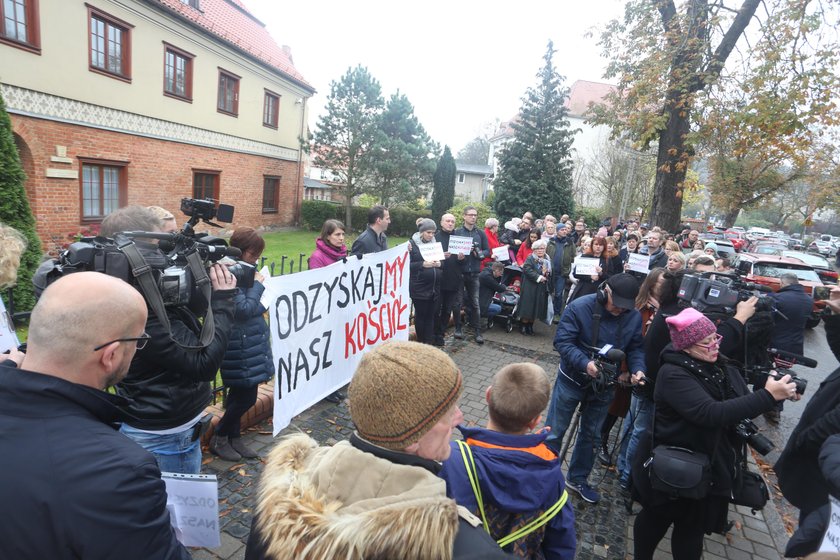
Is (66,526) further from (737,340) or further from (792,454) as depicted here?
(737,340)

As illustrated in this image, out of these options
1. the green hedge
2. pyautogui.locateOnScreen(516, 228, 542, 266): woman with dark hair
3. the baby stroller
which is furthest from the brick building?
pyautogui.locateOnScreen(516, 228, 542, 266): woman with dark hair

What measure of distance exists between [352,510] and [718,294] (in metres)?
3.45

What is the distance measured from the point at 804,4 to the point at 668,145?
137 inches

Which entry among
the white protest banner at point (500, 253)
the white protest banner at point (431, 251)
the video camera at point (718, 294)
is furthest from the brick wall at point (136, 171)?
the video camera at point (718, 294)

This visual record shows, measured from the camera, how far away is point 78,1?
12.8 m

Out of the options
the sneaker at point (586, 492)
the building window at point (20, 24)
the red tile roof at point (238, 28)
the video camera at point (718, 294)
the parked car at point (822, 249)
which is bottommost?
the sneaker at point (586, 492)

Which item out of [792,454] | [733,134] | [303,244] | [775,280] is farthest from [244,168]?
[792,454]

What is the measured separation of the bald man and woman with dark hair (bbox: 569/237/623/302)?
5.75 meters

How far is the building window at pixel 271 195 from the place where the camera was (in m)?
22.6

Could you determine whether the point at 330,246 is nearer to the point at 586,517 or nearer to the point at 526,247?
the point at 586,517

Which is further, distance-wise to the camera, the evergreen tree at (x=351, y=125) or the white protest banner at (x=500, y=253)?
the evergreen tree at (x=351, y=125)

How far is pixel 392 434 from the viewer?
1.30m

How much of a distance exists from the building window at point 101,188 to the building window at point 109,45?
Result: 281 cm

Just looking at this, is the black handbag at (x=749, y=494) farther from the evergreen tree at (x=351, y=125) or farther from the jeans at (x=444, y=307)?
the evergreen tree at (x=351, y=125)
